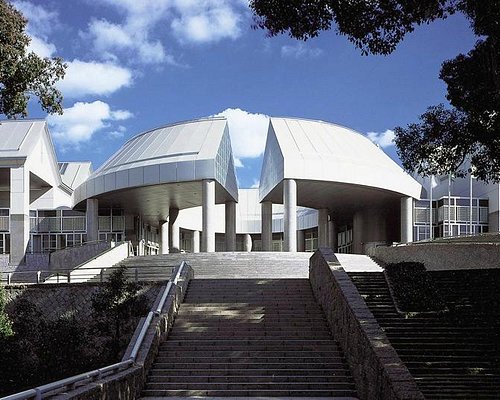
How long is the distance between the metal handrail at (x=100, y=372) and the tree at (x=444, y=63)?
22.4 feet

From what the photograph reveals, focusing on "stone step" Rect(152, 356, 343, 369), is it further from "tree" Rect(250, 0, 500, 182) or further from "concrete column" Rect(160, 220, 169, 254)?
"concrete column" Rect(160, 220, 169, 254)

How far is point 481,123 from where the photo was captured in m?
16.6

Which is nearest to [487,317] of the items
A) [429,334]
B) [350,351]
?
[429,334]

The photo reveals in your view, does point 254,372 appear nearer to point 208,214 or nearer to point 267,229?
point 208,214

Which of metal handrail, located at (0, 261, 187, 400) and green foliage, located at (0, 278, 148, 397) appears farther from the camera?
green foliage, located at (0, 278, 148, 397)

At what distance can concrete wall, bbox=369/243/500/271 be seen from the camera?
78.2 feet

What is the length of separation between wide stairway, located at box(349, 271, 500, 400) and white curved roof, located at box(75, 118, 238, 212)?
17.8 metres

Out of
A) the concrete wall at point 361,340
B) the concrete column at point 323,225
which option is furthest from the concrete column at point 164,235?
the concrete wall at point 361,340

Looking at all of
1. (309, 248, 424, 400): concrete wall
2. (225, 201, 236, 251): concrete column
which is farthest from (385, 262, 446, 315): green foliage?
(225, 201, 236, 251): concrete column

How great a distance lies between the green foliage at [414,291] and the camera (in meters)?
15.5

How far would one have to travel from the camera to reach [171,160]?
34.1m

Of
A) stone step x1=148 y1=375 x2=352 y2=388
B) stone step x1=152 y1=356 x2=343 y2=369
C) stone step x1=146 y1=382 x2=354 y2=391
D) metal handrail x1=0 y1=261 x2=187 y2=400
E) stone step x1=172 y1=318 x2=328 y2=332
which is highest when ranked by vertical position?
metal handrail x1=0 y1=261 x2=187 y2=400

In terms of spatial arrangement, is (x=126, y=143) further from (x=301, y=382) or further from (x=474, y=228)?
(x=301, y=382)

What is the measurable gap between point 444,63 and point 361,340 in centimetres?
810
